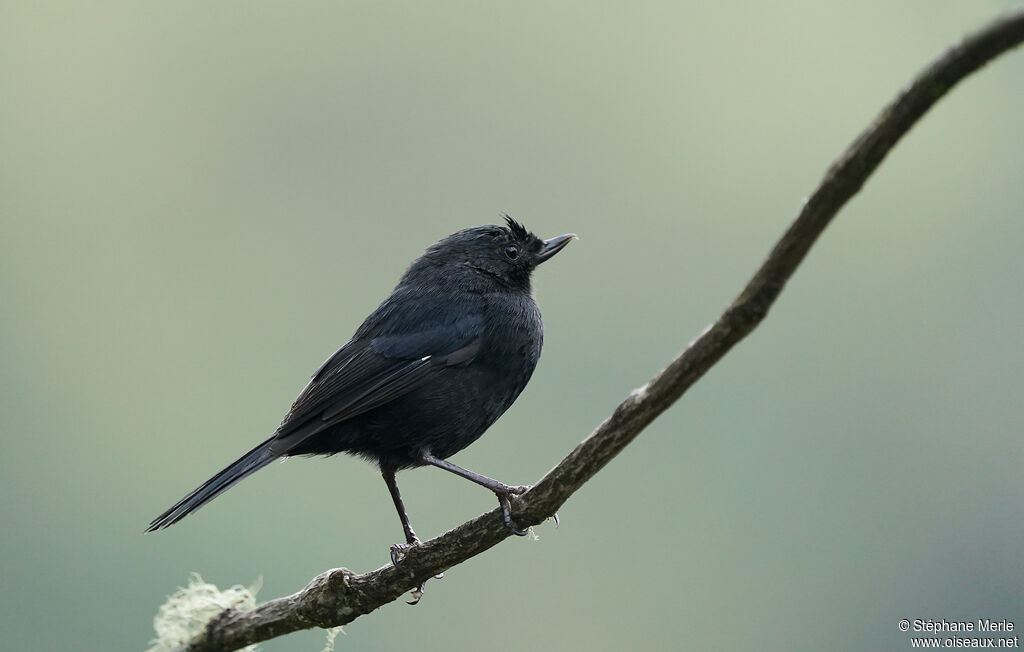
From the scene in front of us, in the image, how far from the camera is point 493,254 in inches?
209

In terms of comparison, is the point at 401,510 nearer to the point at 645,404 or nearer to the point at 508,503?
the point at 508,503

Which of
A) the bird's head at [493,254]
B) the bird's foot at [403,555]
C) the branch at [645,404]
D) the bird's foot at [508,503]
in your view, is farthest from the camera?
the bird's head at [493,254]

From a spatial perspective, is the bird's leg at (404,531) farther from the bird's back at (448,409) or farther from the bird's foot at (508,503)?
the bird's foot at (508,503)

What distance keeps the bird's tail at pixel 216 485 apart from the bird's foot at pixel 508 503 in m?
1.22

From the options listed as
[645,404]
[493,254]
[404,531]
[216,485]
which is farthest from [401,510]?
[645,404]

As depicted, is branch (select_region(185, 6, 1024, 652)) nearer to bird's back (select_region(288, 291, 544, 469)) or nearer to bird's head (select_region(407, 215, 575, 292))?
bird's back (select_region(288, 291, 544, 469))

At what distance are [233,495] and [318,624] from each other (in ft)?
41.0

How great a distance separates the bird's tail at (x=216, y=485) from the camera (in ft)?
14.3

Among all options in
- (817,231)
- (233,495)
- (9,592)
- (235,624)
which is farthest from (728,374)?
(817,231)

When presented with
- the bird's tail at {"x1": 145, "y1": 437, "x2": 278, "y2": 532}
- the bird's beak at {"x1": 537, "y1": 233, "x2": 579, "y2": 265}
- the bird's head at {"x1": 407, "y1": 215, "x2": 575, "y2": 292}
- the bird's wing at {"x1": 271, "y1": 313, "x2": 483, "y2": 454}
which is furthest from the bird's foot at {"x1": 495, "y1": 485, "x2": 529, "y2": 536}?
the bird's beak at {"x1": 537, "y1": 233, "x2": 579, "y2": 265}

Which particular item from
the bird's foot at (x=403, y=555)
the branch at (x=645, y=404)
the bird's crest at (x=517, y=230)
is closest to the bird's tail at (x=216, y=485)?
the branch at (x=645, y=404)

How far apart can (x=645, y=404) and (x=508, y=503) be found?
960mm

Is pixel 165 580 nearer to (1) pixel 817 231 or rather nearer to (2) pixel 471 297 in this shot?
(2) pixel 471 297

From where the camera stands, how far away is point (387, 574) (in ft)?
12.9
